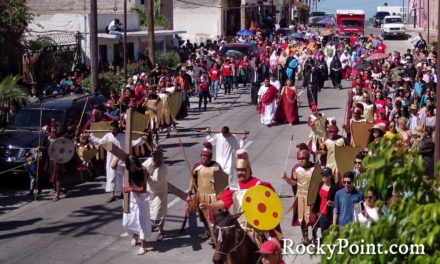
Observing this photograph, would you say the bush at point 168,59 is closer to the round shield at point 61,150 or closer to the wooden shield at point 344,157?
the round shield at point 61,150

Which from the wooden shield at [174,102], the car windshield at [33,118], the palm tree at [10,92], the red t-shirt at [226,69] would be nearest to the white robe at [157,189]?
the palm tree at [10,92]

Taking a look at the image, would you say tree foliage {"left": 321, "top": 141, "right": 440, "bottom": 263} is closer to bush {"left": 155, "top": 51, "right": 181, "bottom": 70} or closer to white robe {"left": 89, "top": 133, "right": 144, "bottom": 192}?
white robe {"left": 89, "top": 133, "right": 144, "bottom": 192}

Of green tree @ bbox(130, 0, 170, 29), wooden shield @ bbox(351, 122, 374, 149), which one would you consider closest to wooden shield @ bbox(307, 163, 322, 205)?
wooden shield @ bbox(351, 122, 374, 149)

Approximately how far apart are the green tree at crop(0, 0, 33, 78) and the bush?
1273cm

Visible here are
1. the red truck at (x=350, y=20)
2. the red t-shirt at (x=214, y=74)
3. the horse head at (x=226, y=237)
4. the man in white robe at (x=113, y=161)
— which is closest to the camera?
the horse head at (x=226, y=237)

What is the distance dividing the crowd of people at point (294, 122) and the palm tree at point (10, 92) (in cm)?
145

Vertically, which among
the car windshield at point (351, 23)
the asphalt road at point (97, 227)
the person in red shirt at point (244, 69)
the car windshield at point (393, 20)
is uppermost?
the car windshield at point (393, 20)

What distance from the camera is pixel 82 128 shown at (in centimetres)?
1947

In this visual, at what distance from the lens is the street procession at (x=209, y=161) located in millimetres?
5621

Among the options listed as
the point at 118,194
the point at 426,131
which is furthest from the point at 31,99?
the point at 426,131

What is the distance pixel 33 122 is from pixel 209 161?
732 centimetres

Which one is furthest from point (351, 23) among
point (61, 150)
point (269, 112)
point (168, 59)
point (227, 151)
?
point (227, 151)

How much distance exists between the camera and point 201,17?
64.3 m

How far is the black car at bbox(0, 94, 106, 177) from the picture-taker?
1839cm
